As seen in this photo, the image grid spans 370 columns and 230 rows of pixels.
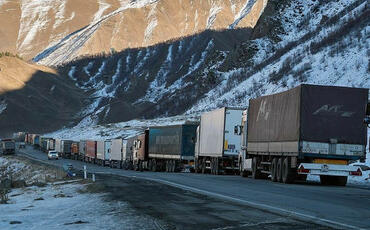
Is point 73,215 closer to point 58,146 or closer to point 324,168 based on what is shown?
point 324,168

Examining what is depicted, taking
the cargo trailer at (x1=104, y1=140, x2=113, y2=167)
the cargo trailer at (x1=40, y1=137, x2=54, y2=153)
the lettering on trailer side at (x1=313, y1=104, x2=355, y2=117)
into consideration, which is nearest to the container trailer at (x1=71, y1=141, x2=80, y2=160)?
the cargo trailer at (x1=40, y1=137, x2=54, y2=153)

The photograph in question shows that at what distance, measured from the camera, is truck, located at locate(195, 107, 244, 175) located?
1667 inches

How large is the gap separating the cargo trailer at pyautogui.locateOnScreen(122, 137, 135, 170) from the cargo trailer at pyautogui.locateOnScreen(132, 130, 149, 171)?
1616 mm

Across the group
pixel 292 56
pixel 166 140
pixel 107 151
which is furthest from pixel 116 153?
pixel 292 56

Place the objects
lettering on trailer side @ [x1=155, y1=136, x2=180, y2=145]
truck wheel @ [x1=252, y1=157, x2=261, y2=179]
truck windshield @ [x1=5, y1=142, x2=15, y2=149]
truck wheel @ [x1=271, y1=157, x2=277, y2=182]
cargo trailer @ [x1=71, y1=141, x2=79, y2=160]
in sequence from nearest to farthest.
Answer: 1. truck wheel @ [x1=271, y1=157, x2=277, y2=182]
2. truck wheel @ [x1=252, y1=157, x2=261, y2=179]
3. lettering on trailer side @ [x1=155, y1=136, x2=180, y2=145]
4. cargo trailer @ [x1=71, y1=141, x2=79, y2=160]
5. truck windshield @ [x1=5, y1=142, x2=15, y2=149]

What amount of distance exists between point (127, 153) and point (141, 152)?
781 cm

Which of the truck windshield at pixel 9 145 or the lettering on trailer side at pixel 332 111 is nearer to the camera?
the lettering on trailer side at pixel 332 111

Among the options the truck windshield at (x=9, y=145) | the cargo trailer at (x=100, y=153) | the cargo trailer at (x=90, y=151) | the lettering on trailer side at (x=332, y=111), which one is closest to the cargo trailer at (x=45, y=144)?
the truck windshield at (x=9, y=145)

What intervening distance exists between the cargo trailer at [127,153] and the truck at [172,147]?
296 inches

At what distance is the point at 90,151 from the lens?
98250mm

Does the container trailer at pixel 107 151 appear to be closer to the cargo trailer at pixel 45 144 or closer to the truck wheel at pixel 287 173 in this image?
the cargo trailer at pixel 45 144

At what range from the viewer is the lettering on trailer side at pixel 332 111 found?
92.8 ft

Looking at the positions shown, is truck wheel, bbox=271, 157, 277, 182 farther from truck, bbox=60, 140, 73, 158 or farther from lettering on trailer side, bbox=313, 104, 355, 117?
truck, bbox=60, 140, 73, 158

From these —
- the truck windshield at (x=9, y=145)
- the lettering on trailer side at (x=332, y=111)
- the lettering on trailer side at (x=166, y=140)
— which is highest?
the lettering on trailer side at (x=332, y=111)
